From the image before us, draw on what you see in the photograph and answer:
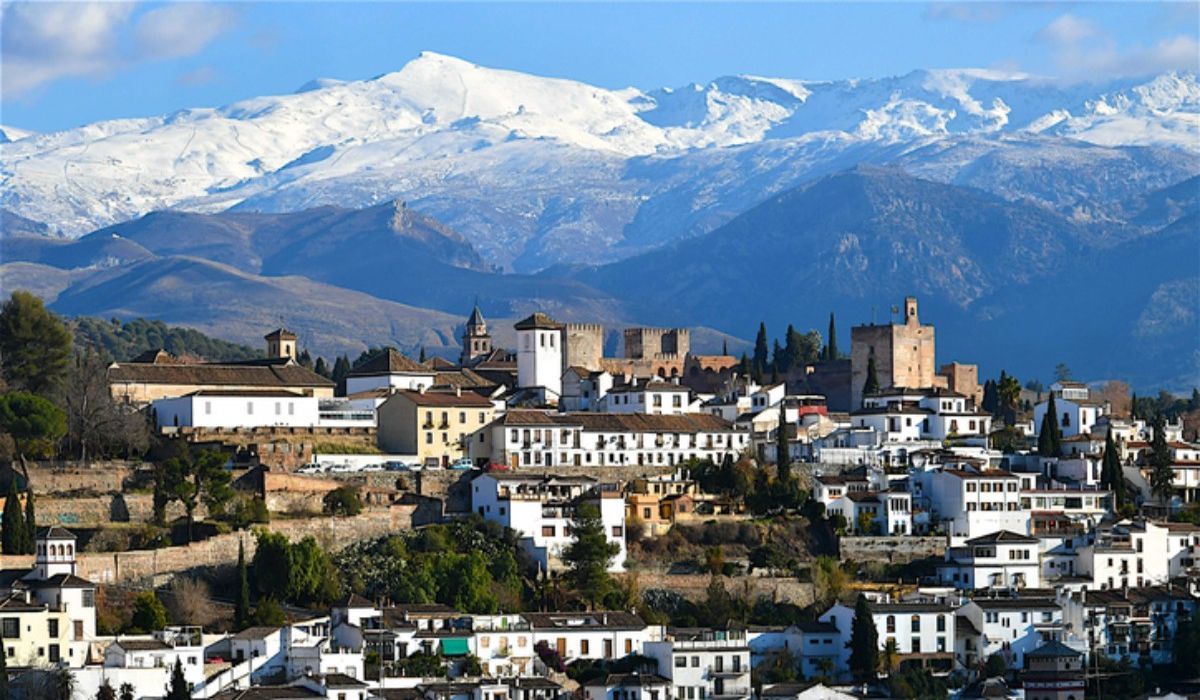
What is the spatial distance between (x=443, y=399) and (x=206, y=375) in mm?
7868

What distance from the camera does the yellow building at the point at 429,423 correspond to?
82.6 m

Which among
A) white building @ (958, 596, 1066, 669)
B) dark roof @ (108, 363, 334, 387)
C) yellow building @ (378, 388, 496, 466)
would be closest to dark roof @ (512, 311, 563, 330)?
dark roof @ (108, 363, 334, 387)

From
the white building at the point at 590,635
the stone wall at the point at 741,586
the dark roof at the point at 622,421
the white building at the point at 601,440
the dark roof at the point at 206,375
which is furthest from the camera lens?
the dark roof at the point at 206,375

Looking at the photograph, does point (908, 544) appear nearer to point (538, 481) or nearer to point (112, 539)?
point (538, 481)

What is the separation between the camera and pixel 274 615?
221 feet

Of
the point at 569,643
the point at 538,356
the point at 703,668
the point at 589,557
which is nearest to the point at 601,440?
the point at 589,557

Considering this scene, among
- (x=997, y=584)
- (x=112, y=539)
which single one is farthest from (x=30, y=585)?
(x=997, y=584)

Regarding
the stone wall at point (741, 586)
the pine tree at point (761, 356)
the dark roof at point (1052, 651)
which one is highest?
the pine tree at point (761, 356)

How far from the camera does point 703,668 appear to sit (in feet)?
224

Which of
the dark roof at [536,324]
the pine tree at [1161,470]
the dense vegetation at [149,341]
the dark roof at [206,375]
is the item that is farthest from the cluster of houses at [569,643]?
the dense vegetation at [149,341]

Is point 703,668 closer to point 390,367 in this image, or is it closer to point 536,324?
point 390,367

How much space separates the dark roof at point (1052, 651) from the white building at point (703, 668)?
8869 millimetres

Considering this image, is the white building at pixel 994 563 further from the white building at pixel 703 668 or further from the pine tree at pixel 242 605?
the pine tree at pixel 242 605

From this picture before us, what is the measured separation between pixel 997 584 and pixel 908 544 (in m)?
2.94
